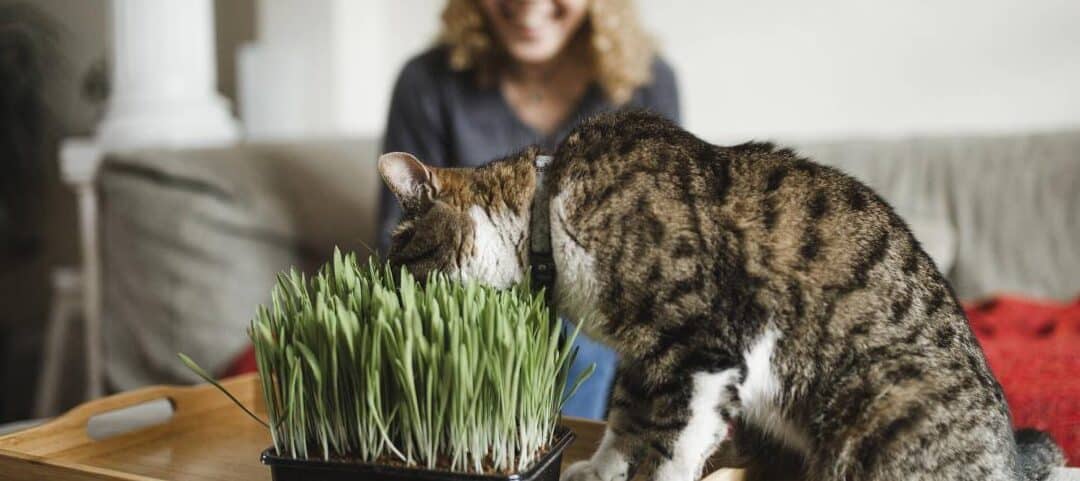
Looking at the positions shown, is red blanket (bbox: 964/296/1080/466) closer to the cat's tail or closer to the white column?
the cat's tail

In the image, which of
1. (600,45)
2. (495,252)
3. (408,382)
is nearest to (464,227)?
(495,252)

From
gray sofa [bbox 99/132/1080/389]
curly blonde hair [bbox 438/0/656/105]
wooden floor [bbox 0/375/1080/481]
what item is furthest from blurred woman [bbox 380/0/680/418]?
wooden floor [bbox 0/375/1080/481]

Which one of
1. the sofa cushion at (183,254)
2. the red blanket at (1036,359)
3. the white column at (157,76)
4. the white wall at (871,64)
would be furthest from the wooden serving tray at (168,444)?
the white wall at (871,64)

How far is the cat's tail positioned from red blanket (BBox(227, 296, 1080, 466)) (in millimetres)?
204

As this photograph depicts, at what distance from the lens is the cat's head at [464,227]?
0.87 meters

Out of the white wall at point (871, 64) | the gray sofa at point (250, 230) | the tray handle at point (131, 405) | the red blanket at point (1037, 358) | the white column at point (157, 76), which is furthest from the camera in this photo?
the white column at point (157, 76)

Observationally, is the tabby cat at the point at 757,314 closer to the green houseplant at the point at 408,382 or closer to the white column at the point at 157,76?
the green houseplant at the point at 408,382

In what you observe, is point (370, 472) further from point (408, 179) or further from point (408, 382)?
point (408, 179)

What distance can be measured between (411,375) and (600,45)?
Result: 1394 millimetres

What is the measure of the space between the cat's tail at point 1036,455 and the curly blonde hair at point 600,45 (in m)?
1.16

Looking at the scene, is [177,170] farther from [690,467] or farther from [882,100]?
[882,100]

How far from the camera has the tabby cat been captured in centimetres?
77

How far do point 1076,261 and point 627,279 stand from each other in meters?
1.66

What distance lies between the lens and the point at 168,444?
1.02m
